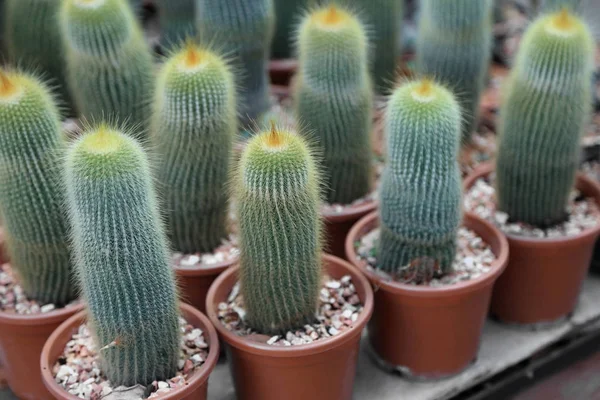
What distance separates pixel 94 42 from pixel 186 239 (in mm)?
689

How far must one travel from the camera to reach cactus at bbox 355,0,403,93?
3062 millimetres

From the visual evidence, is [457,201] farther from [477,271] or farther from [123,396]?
[123,396]

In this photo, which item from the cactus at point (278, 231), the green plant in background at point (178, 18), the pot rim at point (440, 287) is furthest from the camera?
the green plant in background at point (178, 18)

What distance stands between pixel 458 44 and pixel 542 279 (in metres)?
0.90

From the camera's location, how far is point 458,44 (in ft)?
9.07

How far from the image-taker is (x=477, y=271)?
226cm

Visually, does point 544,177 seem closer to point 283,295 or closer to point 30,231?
point 283,295

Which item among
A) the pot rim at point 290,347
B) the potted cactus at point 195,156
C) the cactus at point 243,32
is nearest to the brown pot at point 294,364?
the pot rim at point 290,347

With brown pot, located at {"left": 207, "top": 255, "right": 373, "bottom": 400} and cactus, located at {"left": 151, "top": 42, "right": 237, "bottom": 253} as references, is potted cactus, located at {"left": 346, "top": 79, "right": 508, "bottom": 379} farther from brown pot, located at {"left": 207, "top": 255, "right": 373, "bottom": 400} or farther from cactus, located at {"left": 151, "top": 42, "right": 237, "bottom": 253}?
cactus, located at {"left": 151, "top": 42, "right": 237, "bottom": 253}

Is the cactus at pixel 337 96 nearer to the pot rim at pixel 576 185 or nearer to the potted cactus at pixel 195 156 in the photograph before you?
the potted cactus at pixel 195 156

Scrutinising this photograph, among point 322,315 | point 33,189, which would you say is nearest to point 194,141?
point 33,189

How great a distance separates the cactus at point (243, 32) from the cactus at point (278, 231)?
0.93 metres

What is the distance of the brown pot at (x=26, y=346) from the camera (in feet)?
6.91

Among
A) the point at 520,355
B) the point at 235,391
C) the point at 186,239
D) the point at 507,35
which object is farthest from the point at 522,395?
the point at 507,35
